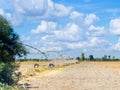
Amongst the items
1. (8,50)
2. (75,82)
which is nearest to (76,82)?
(75,82)

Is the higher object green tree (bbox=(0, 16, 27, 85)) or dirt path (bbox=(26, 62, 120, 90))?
green tree (bbox=(0, 16, 27, 85))

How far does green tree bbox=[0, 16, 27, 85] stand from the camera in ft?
89.2

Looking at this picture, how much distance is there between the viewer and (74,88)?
2691cm

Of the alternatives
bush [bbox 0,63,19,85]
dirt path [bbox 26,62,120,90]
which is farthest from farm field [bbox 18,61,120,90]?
bush [bbox 0,63,19,85]

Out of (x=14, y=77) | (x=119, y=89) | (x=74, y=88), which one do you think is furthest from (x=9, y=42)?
(x=119, y=89)

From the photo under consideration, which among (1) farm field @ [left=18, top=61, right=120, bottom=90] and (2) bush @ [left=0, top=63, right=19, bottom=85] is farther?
(1) farm field @ [left=18, top=61, right=120, bottom=90]

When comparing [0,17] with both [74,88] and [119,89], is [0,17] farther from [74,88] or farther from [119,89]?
[119,89]

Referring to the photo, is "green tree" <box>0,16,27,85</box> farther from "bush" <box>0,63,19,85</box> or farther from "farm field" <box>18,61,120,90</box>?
"farm field" <box>18,61,120,90</box>

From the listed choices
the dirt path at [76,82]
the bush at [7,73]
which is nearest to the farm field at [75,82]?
the dirt path at [76,82]

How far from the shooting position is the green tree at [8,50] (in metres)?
27.2

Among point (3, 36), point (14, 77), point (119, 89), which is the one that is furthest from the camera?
point (14, 77)

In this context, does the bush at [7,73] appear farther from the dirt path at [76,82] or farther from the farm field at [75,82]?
the dirt path at [76,82]

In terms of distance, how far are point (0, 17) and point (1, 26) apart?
626 mm

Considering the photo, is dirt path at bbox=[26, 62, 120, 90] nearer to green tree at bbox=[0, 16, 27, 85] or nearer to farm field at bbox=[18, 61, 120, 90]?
farm field at bbox=[18, 61, 120, 90]
